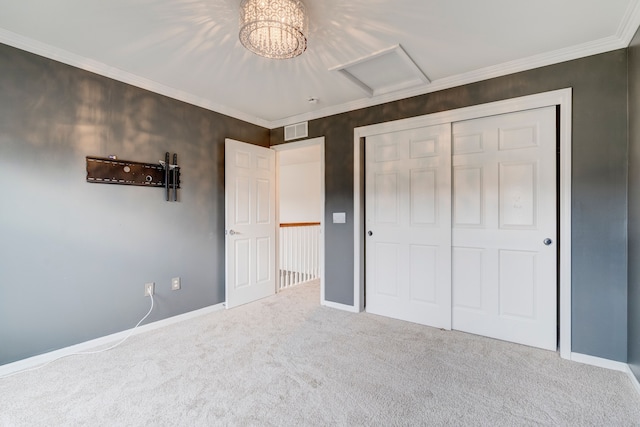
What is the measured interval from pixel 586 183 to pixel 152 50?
11.4 ft

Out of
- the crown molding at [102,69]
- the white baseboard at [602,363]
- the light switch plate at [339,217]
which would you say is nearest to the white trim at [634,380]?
the white baseboard at [602,363]

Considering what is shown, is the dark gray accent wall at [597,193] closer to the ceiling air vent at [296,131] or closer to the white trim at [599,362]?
the white trim at [599,362]

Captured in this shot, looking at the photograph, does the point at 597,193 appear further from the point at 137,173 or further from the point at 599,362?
the point at 137,173

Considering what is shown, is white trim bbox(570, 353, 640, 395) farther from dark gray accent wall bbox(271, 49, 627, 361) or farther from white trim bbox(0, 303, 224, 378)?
white trim bbox(0, 303, 224, 378)

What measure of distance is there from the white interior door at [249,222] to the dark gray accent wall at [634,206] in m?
3.41

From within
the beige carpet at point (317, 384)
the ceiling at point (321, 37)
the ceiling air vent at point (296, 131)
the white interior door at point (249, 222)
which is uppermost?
the ceiling at point (321, 37)

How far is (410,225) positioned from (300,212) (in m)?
4.06

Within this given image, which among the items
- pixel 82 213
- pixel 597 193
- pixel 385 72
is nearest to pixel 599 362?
pixel 597 193

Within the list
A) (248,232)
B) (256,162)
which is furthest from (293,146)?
(248,232)

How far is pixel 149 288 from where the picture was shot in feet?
9.38

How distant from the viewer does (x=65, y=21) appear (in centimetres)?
197

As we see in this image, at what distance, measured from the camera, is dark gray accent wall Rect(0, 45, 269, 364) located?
2146 mm

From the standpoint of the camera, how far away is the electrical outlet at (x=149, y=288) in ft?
9.30

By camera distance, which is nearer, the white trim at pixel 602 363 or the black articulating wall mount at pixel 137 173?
the white trim at pixel 602 363
